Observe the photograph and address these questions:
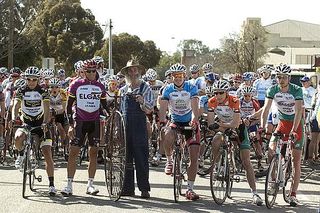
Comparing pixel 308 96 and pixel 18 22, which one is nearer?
pixel 308 96

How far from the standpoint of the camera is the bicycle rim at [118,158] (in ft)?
31.4

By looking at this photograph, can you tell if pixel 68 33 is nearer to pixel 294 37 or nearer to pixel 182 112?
pixel 182 112

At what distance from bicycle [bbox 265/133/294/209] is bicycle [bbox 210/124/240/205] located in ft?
2.29

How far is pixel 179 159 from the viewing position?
31.2 ft

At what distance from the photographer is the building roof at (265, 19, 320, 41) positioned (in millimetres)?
154875

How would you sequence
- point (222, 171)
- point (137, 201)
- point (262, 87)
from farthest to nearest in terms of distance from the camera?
point (262, 87), point (137, 201), point (222, 171)

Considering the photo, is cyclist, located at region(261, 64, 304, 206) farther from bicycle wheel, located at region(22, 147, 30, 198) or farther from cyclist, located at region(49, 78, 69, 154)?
cyclist, located at region(49, 78, 69, 154)

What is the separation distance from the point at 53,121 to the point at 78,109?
15.3 feet

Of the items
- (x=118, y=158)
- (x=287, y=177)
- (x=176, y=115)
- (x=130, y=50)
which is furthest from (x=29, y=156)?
(x=130, y=50)

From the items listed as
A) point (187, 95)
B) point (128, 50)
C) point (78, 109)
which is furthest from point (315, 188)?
point (128, 50)

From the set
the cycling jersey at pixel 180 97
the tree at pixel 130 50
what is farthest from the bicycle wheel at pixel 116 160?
the tree at pixel 130 50

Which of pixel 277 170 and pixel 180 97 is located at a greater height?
pixel 180 97

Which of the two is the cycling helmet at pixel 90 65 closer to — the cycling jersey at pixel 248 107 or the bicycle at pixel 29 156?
the bicycle at pixel 29 156

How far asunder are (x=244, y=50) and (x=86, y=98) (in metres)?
71.6
